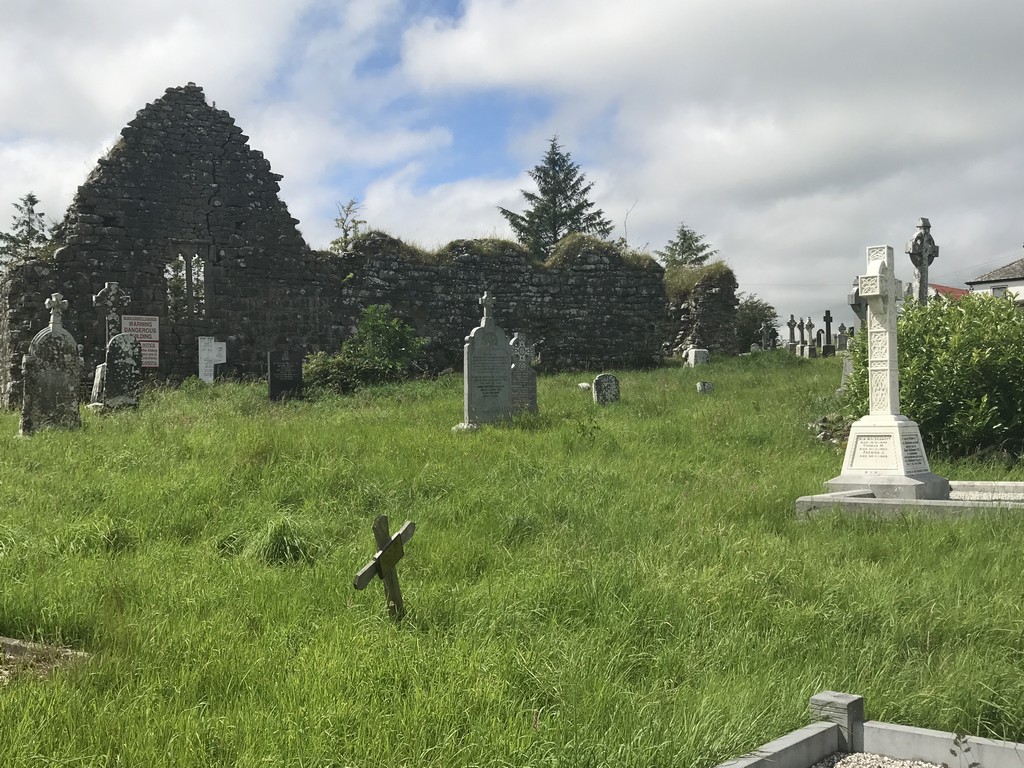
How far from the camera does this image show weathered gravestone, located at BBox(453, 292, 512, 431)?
11.2m

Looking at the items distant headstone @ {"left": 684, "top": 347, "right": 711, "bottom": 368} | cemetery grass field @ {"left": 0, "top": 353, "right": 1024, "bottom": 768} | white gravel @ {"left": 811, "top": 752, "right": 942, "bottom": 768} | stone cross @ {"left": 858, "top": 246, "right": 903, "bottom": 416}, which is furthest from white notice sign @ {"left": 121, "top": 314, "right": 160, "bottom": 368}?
white gravel @ {"left": 811, "top": 752, "right": 942, "bottom": 768}

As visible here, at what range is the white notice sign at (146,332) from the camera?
16656mm

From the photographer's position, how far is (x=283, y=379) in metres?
15.4

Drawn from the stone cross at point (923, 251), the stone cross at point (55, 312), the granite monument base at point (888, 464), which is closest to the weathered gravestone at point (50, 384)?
the stone cross at point (55, 312)

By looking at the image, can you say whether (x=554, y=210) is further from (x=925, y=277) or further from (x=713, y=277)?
(x=925, y=277)

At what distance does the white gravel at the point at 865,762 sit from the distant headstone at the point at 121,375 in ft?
41.0

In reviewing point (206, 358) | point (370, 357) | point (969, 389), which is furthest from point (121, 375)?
point (969, 389)

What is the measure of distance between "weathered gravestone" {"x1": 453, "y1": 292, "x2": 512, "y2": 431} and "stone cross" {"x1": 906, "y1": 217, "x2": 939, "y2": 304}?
27.9 ft

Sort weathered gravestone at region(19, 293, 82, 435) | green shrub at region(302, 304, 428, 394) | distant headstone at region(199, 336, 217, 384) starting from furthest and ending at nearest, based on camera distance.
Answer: distant headstone at region(199, 336, 217, 384)
green shrub at region(302, 304, 428, 394)
weathered gravestone at region(19, 293, 82, 435)

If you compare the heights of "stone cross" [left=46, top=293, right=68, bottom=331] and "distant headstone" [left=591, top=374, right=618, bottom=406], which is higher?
"stone cross" [left=46, top=293, right=68, bottom=331]

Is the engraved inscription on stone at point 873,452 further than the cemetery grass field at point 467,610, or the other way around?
the engraved inscription on stone at point 873,452

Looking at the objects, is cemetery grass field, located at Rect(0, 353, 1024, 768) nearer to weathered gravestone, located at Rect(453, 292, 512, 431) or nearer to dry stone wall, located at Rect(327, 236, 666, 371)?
weathered gravestone, located at Rect(453, 292, 512, 431)

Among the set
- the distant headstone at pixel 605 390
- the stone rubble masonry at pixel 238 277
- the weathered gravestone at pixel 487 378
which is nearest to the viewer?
the weathered gravestone at pixel 487 378

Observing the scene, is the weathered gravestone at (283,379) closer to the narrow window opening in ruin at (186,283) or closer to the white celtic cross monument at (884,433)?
the narrow window opening in ruin at (186,283)
